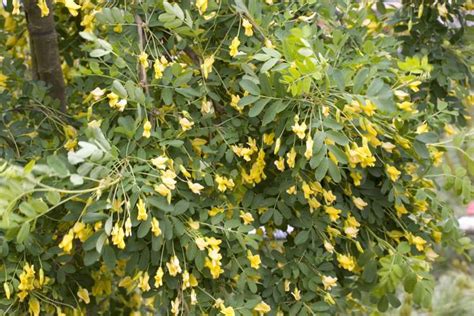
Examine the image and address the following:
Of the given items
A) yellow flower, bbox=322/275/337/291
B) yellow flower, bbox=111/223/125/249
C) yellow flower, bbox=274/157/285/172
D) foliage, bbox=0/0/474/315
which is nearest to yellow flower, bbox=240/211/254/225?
foliage, bbox=0/0/474/315

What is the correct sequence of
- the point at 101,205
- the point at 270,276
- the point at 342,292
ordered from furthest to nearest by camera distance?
the point at 342,292, the point at 270,276, the point at 101,205

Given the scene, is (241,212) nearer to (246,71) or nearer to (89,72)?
(246,71)

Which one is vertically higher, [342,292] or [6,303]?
[6,303]

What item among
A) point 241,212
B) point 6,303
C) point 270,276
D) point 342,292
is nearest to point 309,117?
point 241,212

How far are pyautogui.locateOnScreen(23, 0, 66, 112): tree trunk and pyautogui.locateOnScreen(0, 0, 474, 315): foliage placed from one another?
0.07 meters

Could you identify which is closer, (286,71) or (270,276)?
(286,71)

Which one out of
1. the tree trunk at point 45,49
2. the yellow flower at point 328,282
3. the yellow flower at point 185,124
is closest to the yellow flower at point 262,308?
the yellow flower at point 328,282

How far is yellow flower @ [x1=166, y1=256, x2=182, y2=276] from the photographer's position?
4.09ft

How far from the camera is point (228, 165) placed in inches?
56.9

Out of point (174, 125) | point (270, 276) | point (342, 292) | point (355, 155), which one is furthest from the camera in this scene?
point (342, 292)

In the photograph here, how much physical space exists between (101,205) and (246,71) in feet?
1.24

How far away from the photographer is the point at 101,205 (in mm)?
1160

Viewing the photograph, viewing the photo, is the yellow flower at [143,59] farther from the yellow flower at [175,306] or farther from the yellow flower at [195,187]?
the yellow flower at [175,306]

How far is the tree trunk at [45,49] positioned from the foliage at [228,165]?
0.24 ft
